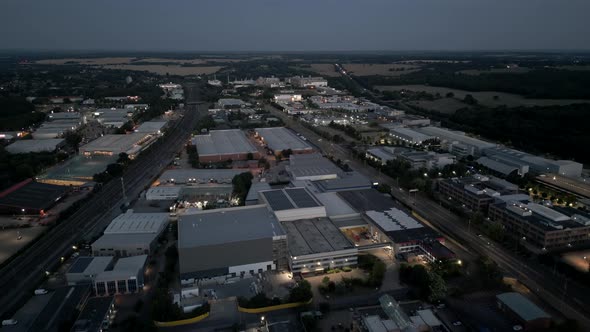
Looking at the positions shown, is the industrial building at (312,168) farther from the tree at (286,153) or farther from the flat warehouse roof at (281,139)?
the flat warehouse roof at (281,139)

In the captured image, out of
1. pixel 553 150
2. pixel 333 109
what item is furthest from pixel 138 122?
pixel 553 150

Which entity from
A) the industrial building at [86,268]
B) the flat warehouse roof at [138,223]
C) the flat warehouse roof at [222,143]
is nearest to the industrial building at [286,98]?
the flat warehouse roof at [222,143]

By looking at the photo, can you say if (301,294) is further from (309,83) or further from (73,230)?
(309,83)

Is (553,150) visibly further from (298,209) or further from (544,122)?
(298,209)

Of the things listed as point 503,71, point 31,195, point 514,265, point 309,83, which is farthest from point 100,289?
point 503,71

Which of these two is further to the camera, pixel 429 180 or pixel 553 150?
pixel 553 150

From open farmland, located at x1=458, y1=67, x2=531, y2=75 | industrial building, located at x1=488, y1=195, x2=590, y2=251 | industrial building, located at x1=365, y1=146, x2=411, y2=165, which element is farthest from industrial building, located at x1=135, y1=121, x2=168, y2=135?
open farmland, located at x1=458, y1=67, x2=531, y2=75
